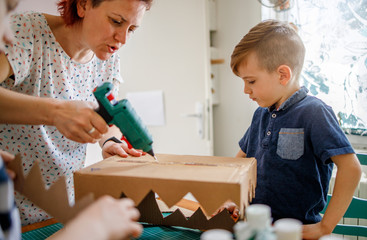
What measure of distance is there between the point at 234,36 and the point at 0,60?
2.20m

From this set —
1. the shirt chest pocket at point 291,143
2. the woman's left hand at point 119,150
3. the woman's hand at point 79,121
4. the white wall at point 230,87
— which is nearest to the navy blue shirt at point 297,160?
the shirt chest pocket at point 291,143

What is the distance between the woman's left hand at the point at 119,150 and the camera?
1.10m

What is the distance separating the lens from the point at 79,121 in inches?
33.9

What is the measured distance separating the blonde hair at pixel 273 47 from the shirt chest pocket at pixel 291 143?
25cm

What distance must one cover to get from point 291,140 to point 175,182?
1.78 feet

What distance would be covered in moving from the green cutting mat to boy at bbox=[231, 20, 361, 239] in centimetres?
33

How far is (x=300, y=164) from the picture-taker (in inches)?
42.9

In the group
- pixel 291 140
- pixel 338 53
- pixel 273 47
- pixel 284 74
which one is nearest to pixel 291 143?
pixel 291 140

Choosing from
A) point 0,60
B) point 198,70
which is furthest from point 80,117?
point 198,70

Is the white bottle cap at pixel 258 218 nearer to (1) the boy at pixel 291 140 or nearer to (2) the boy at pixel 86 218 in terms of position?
(2) the boy at pixel 86 218

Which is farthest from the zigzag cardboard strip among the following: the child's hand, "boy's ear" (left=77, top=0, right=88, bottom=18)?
"boy's ear" (left=77, top=0, right=88, bottom=18)

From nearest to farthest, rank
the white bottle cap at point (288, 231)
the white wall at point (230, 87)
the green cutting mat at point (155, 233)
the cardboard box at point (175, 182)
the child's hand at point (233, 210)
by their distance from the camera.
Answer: the white bottle cap at point (288, 231) < the cardboard box at point (175, 182) < the green cutting mat at point (155, 233) < the child's hand at point (233, 210) < the white wall at point (230, 87)

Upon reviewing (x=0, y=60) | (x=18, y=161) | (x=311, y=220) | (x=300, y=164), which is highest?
(x=0, y=60)

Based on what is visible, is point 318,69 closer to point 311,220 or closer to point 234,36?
point 234,36
